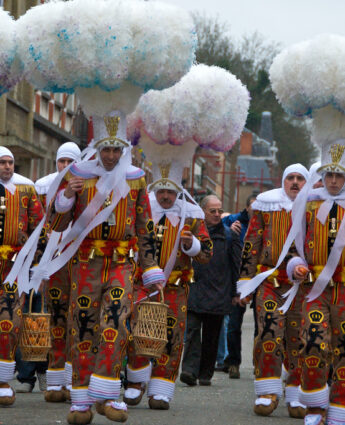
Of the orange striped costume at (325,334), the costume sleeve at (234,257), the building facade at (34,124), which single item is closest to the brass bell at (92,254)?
the orange striped costume at (325,334)

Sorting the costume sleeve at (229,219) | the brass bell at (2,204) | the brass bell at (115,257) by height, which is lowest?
the brass bell at (115,257)

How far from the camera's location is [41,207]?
35.4 feet

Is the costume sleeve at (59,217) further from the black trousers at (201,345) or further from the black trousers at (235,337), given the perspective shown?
the black trousers at (235,337)

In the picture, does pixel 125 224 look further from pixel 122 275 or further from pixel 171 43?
pixel 171 43

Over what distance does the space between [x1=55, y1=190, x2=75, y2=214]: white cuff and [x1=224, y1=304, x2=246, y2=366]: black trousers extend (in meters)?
5.45

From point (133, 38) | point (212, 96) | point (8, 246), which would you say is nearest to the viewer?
point (133, 38)

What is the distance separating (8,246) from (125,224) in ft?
5.38

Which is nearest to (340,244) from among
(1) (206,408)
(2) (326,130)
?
(2) (326,130)

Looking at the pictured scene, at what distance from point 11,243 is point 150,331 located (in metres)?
1.71

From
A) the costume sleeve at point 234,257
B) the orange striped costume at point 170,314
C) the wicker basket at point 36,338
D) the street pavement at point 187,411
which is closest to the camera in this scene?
the street pavement at point 187,411

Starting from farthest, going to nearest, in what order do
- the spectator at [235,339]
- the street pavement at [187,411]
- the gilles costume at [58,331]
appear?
the spectator at [235,339] → the gilles costume at [58,331] → the street pavement at [187,411]

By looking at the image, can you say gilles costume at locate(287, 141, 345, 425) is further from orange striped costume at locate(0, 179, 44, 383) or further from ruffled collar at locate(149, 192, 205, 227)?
orange striped costume at locate(0, 179, 44, 383)

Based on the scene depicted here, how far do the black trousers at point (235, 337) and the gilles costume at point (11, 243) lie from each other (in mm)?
4262

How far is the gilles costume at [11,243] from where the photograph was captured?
408 inches
